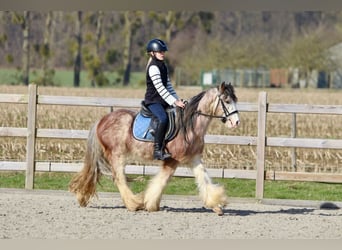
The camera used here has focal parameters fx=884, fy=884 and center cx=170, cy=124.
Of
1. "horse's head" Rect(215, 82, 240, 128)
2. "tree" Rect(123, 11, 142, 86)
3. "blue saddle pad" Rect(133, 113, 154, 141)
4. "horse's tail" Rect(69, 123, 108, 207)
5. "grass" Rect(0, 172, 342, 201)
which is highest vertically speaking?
"tree" Rect(123, 11, 142, 86)

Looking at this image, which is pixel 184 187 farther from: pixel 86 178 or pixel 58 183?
pixel 86 178

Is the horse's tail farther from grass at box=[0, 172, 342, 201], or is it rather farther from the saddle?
grass at box=[0, 172, 342, 201]

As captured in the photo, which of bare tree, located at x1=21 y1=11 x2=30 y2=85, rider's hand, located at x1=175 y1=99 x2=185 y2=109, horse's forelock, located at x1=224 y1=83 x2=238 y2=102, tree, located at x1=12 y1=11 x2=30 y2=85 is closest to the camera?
rider's hand, located at x1=175 y1=99 x2=185 y2=109

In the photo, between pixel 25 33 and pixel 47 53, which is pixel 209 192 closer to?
pixel 25 33

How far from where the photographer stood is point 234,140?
40.1 ft

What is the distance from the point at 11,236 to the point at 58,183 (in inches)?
188

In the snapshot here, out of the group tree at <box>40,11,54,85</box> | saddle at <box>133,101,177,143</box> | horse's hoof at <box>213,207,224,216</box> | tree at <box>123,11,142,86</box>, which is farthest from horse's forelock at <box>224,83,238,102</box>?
tree at <box>123,11,142,86</box>

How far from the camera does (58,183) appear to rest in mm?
13320

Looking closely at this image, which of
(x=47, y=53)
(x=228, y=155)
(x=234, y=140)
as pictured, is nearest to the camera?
(x=234, y=140)

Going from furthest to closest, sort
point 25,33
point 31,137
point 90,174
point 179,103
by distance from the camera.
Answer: point 25,33 < point 31,137 < point 90,174 < point 179,103

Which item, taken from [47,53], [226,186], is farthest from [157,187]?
[47,53]

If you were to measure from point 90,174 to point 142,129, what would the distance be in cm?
86

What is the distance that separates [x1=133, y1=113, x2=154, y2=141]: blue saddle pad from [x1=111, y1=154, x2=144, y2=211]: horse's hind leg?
1.29ft

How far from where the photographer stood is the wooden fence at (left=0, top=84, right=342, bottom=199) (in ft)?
39.3
